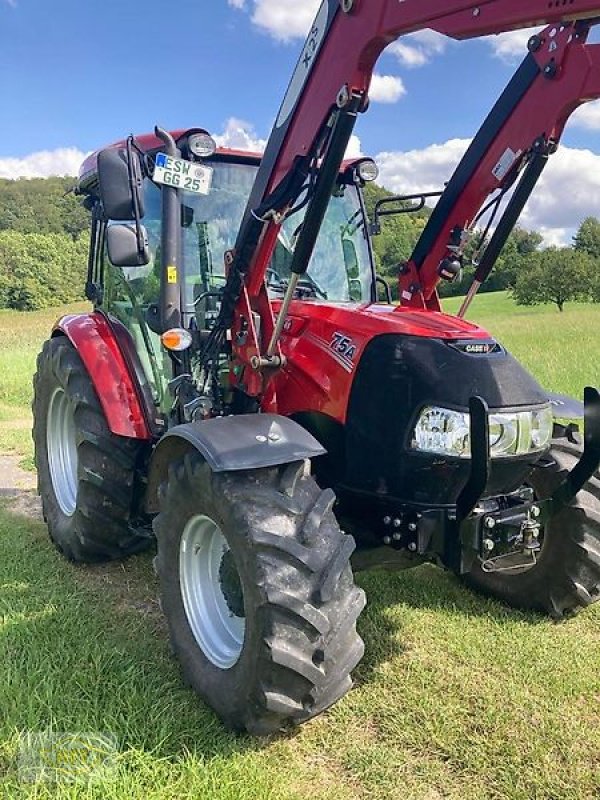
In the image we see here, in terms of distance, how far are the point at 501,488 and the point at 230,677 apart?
1.29 meters

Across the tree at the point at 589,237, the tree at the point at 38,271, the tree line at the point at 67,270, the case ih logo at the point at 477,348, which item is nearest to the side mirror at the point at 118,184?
the case ih logo at the point at 477,348

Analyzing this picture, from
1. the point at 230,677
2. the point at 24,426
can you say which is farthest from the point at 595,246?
the point at 230,677

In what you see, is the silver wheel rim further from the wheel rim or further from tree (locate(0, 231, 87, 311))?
tree (locate(0, 231, 87, 311))

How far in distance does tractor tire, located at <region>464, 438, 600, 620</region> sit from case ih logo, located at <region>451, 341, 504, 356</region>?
0.70 meters

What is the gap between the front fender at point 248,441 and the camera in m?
2.53

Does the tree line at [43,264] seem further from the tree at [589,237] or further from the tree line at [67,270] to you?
the tree at [589,237]

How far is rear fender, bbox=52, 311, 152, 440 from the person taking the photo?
3744mm

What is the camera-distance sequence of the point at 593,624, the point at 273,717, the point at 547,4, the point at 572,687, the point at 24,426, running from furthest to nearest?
1. the point at 24,426
2. the point at 593,624
3. the point at 572,687
4. the point at 273,717
5. the point at 547,4

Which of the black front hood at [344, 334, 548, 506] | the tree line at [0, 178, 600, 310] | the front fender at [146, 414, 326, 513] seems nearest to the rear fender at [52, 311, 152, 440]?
the front fender at [146, 414, 326, 513]

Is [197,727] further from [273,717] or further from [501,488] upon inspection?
[501,488]

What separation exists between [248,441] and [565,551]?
1.76 meters

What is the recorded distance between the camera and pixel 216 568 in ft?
9.91

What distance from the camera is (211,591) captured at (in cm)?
304

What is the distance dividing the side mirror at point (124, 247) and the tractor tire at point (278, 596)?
967 mm
